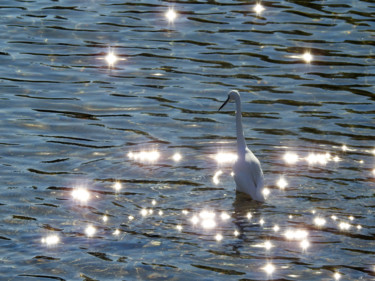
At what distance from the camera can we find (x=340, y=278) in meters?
12.3

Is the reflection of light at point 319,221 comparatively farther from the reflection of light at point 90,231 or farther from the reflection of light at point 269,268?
the reflection of light at point 90,231

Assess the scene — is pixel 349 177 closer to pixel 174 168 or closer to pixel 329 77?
pixel 174 168

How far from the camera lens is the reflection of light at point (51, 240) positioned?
13219 millimetres

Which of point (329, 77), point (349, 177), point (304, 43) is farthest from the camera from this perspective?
point (304, 43)

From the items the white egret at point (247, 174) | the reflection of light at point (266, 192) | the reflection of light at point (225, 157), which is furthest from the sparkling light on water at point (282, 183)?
the reflection of light at point (225, 157)

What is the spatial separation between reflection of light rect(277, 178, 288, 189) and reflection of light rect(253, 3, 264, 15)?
1079 centimetres

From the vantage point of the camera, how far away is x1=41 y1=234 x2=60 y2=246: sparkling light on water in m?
13.2

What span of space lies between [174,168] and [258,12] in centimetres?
1060

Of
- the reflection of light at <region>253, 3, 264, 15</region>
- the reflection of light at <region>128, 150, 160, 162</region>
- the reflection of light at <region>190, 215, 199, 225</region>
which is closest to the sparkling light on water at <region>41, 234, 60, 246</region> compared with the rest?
the reflection of light at <region>190, 215, 199, 225</region>

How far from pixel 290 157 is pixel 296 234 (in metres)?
3.56

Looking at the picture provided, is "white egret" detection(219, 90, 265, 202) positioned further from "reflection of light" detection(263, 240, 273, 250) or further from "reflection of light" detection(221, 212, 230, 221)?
"reflection of light" detection(263, 240, 273, 250)

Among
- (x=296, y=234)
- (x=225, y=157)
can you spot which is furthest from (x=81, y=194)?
(x=296, y=234)

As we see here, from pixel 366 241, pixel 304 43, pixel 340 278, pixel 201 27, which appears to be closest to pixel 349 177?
pixel 366 241

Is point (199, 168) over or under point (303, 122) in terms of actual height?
under
